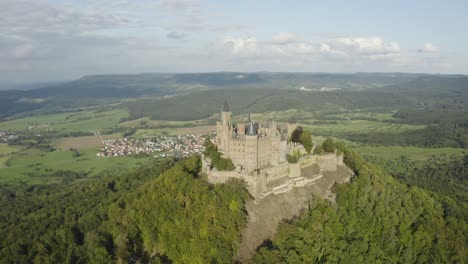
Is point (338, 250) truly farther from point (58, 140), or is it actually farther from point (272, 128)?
point (58, 140)

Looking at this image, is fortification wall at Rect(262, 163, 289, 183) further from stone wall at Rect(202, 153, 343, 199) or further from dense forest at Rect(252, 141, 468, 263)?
dense forest at Rect(252, 141, 468, 263)

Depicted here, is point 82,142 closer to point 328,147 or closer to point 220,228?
point 328,147

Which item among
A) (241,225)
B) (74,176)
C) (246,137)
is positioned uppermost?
(246,137)

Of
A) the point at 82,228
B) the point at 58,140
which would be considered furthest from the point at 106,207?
the point at 58,140

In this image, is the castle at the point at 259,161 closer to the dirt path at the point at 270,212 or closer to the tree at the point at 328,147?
the dirt path at the point at 270,212

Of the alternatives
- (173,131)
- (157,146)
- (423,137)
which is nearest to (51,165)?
(157,146)

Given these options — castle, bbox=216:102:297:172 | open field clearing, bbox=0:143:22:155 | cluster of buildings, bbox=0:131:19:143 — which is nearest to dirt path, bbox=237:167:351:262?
castle, bbox=216:102:297:172
